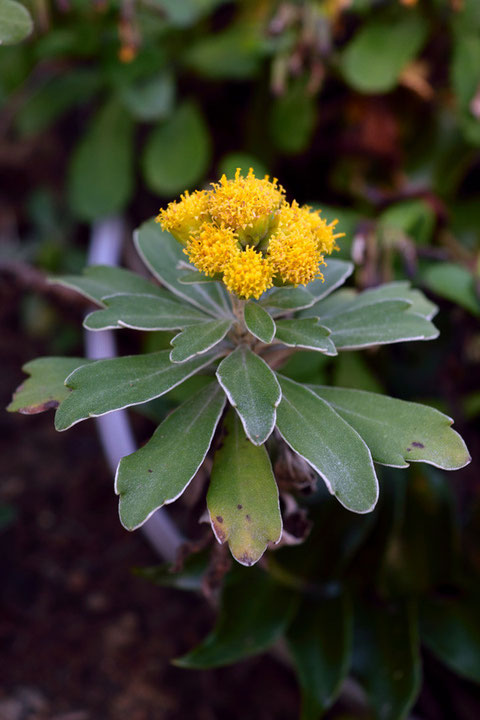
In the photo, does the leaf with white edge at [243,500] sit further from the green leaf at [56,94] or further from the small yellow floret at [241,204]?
the green leaf at [56,94]

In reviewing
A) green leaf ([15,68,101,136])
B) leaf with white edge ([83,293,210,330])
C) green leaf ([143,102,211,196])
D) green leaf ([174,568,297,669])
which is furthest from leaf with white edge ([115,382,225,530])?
green leaf ([15,68,101,136])

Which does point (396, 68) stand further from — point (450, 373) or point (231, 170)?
point (450, 373)

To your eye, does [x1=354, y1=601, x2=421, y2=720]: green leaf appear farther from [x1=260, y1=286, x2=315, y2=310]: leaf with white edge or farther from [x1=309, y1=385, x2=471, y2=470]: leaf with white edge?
[x1=260, y1=286, x2=315, y2=310]: leaf with white edge

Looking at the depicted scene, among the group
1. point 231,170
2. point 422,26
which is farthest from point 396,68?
point 231,170

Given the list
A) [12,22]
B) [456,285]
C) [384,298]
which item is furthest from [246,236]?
[456,285]

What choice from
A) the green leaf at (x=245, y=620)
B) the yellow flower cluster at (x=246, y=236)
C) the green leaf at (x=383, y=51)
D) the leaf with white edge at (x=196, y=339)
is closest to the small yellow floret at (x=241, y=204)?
the yellow flower cluster at (x=246, y=236)

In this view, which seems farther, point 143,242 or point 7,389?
point 7,389
